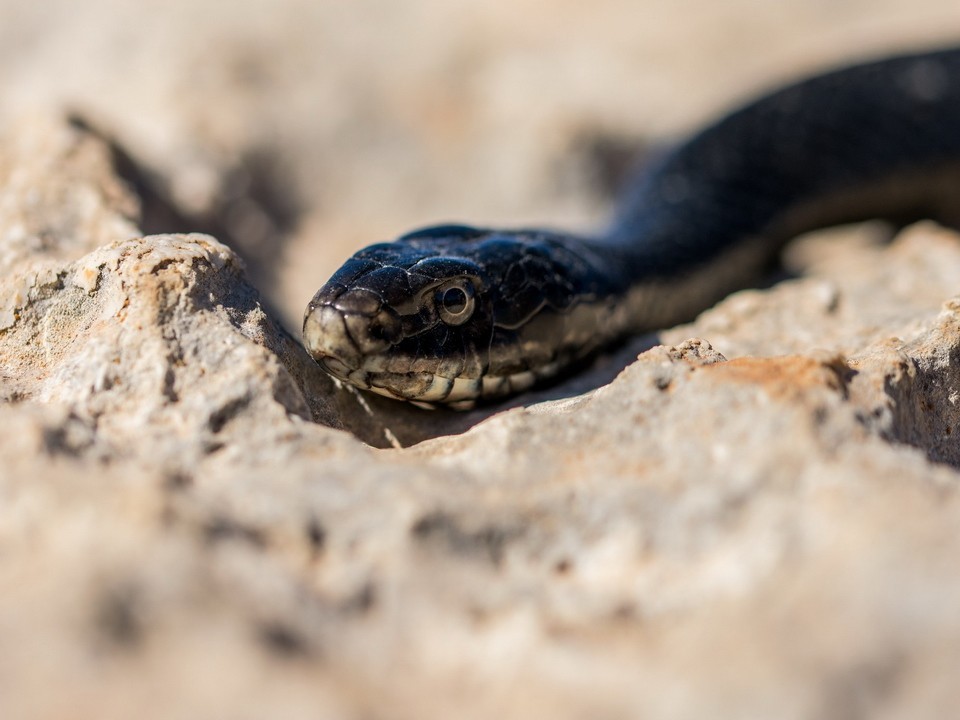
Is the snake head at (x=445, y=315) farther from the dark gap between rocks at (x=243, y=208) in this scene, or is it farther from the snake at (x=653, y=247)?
the dark gap between rocks at (x=243, y=208)

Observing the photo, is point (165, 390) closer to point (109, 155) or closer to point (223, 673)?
point (223, 673)

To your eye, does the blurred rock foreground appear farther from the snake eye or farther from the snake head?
the snake eye

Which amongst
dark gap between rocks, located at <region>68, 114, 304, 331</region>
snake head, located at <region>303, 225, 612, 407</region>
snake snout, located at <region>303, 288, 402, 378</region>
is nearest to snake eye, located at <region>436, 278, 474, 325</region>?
snake head, located at <region>303, 225, 612, 407</region>

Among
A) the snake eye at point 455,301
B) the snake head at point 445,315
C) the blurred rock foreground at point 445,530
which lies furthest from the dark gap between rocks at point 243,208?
the blurred rock foreground at point 445,530

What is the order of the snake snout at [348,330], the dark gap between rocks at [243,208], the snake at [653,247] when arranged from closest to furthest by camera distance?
the snake snout at [348,330] → the snake at [653,247] → the dark gap between rocks at [243,208]

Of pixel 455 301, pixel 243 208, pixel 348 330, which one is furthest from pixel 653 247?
pixel 243 208

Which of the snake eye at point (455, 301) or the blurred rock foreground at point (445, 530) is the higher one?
the snake eye at point (455, 301)
